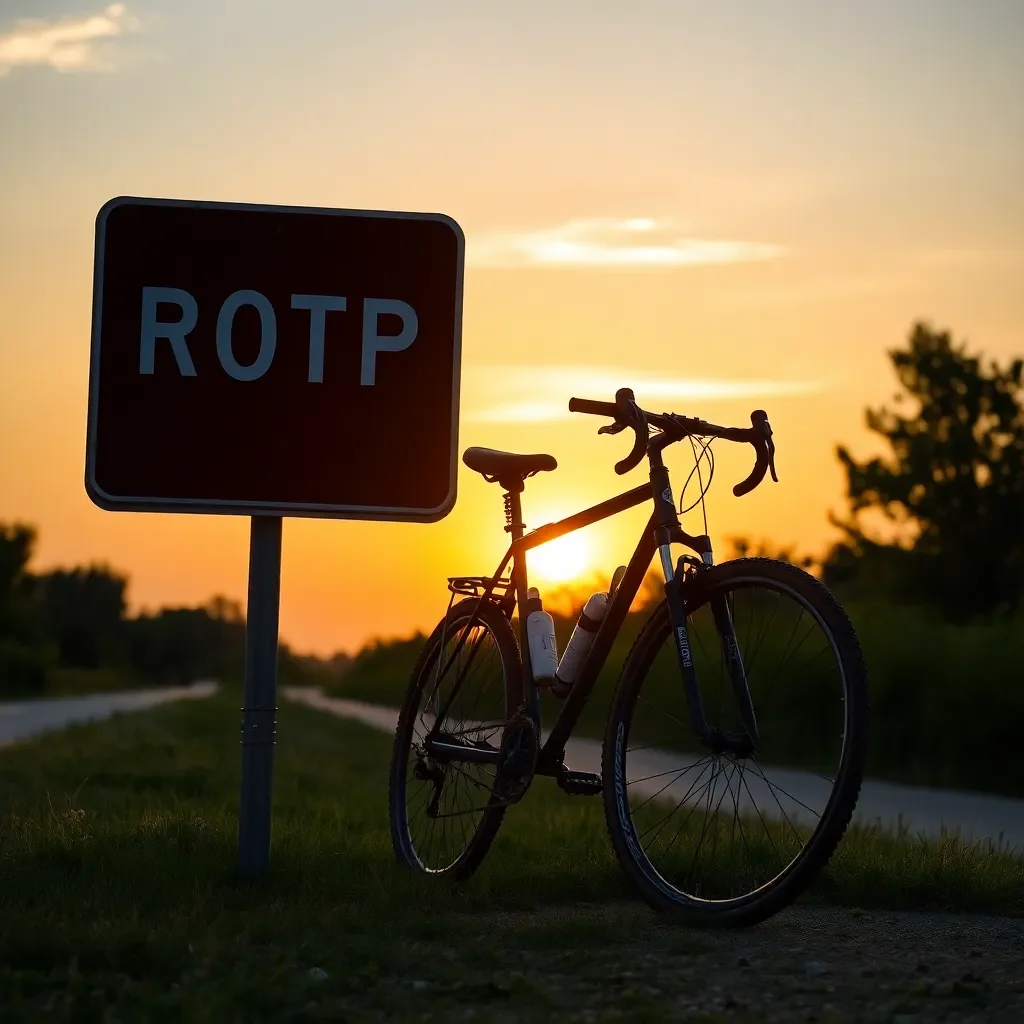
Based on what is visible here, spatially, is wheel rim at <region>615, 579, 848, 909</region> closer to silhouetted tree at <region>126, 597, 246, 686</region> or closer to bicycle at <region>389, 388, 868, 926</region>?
bicycle at <region>389, 388, 868, 926</region>

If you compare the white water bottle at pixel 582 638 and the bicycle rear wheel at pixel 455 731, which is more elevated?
the white water bottle at pixel 582 638

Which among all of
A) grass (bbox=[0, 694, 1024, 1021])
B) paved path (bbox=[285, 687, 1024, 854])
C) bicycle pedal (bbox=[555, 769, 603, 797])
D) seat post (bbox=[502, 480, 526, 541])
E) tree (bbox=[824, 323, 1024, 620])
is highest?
tree (bbox=[824, 323, 1024, 620])

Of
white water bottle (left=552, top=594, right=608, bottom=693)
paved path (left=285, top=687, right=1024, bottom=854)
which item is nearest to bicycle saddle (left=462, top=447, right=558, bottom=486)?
white water bottle (left=552, top=594, right=608, bottom=693)

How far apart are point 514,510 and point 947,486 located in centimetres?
3403

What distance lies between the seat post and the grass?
1.31 meters

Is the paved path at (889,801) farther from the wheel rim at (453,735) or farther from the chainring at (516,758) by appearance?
the chainring at (516,758)

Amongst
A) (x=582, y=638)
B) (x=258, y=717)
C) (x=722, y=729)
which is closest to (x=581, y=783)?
(x=582, y=638)

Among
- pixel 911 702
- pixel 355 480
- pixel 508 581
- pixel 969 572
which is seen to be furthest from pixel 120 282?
pixel 969 572

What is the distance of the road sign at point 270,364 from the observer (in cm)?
588

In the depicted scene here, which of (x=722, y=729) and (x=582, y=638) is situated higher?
(x=582, y=638)

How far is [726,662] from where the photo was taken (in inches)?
196

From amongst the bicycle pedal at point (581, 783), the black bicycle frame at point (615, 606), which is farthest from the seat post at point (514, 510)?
the bicycle pedal at point (581, 783)

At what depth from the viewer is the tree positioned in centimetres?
3744

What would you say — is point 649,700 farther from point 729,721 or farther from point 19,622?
point 19,622
